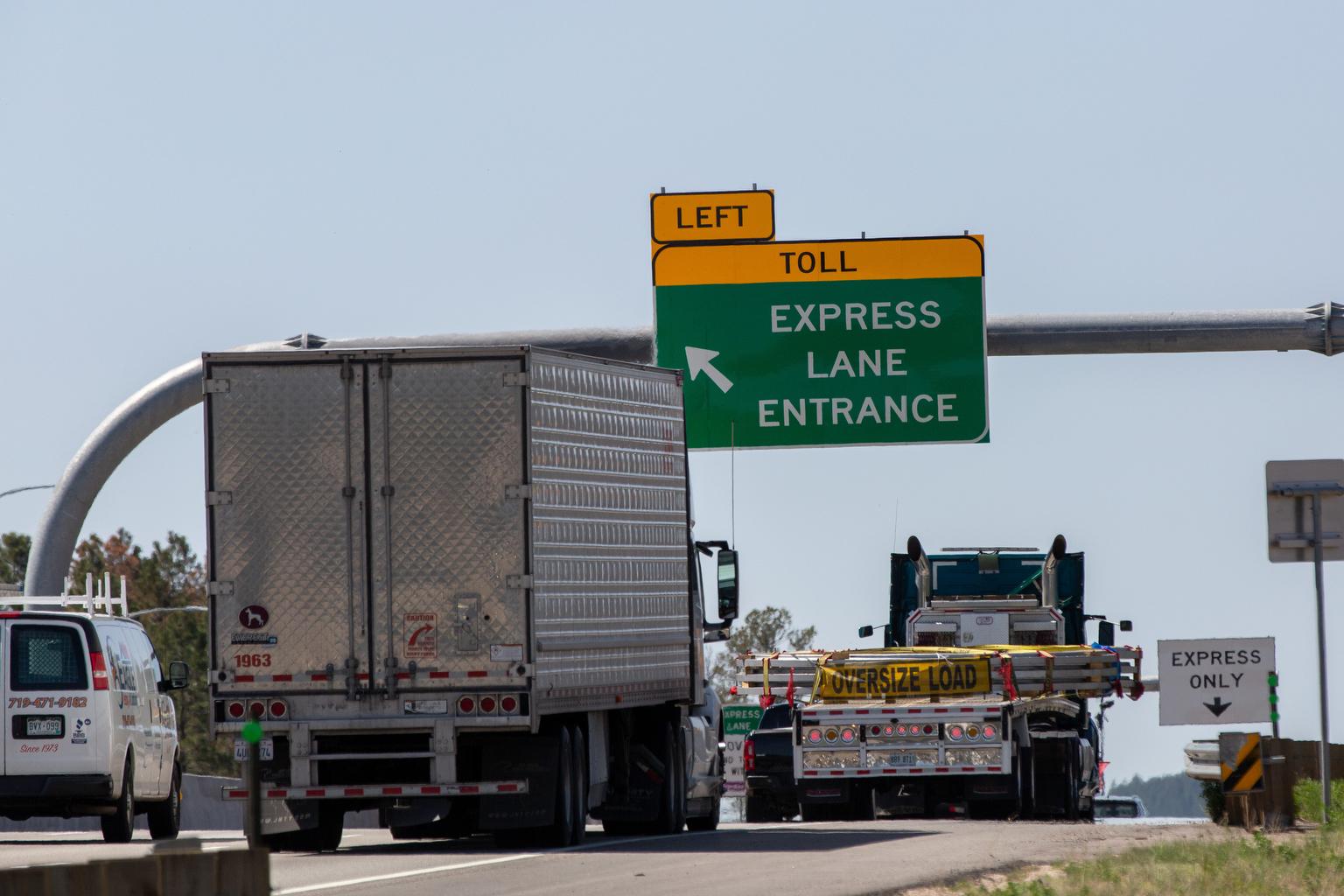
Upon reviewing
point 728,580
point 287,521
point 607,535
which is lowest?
point 728,580

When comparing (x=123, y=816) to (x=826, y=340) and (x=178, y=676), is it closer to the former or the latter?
(x=178, y=676)

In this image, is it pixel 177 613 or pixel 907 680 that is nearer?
pixel 907 680

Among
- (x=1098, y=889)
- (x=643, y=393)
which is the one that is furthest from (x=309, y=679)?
(x=1098, y=889)

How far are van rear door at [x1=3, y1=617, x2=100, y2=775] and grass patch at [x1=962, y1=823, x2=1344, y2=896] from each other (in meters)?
9.28

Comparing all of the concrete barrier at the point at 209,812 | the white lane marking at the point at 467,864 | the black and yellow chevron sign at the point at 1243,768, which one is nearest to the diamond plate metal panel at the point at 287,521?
the white lane marking at the point at 467,864

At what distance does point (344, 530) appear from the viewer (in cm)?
1791

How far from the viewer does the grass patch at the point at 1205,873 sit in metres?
13.3

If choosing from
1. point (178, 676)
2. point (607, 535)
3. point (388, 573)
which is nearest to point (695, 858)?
point (388, 573)

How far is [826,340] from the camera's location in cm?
2284

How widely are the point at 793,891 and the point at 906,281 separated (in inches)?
407

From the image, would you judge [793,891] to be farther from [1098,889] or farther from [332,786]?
[332,786]

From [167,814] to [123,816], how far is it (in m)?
2.26

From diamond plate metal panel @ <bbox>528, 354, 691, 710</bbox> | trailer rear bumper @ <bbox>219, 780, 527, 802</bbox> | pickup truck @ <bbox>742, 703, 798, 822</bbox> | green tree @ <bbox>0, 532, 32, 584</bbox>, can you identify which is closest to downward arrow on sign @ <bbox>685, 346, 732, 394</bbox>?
diamond plate metal panel @ <bbox>528, 354, 691, 710</bbox>

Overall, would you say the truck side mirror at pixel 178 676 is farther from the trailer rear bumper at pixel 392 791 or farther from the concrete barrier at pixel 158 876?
the concrete barrier at pixel 158 876
